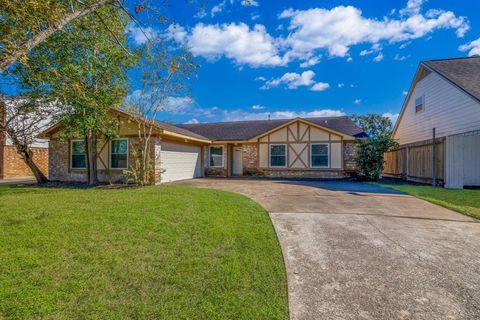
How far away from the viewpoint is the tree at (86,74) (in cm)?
874

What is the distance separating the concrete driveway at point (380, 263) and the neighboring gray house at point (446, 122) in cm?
655

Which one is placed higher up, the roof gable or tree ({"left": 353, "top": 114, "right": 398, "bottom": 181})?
the roof gable

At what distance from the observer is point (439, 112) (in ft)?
42.7

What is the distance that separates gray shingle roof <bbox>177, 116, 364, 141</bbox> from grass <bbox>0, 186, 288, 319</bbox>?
1257cm

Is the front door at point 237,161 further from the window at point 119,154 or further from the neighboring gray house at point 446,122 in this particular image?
the neighboring gray house at point 446,122

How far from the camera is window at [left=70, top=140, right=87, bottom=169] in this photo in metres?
13.8

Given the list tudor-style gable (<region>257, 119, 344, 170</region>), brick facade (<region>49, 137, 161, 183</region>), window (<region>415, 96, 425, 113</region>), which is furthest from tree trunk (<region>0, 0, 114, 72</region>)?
window (<region>415, 96, 425, 113</region>)

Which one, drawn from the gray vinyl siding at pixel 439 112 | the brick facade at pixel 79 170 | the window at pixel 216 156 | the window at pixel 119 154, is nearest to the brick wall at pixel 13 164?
the brick facade at pixel 79 170

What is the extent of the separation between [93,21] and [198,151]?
10.4 m

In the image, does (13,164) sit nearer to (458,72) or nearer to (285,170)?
(285,170)

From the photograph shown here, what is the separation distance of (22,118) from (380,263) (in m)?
14.1

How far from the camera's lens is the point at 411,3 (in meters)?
9.42

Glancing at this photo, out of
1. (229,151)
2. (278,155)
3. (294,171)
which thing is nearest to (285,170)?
(294,171)

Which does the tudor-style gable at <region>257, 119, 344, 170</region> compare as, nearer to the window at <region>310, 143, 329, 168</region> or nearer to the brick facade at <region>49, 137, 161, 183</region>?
the window at <region>310, 143, 329, 168</region>
